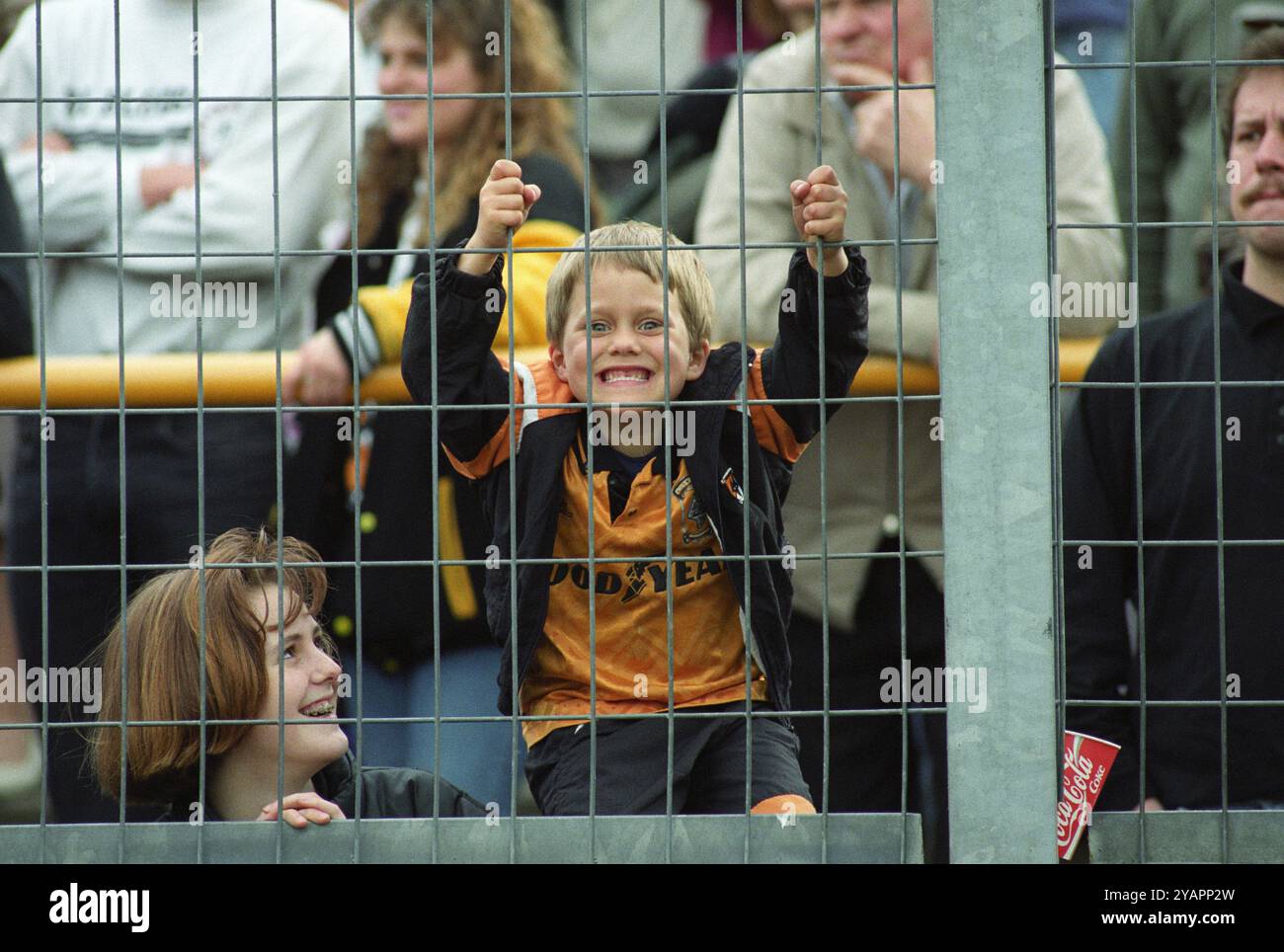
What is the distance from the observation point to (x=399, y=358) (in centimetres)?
436

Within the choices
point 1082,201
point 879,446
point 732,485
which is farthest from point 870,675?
point 732,485

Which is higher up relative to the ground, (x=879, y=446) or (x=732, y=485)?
(x=879, y=446)

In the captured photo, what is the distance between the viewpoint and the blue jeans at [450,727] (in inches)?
175

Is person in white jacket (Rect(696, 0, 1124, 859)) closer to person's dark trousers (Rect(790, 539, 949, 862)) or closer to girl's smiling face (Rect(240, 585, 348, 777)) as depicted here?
person's dark trousers (Rect(790, 539, 949, 862))

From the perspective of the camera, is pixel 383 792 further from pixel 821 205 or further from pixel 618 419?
pixel 821 205

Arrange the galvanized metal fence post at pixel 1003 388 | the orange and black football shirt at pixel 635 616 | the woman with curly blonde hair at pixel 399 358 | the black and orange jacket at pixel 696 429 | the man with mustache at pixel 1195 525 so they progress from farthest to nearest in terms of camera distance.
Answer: the woman with curly blonde hair at pixel 399 358 < the man with mustache at pixel 1195 525 < the orange and black football shirt at pixel 635 616 < the black and orange jacket at pixel 696 429 < the galvanized metal fence post at pixel 1003 388

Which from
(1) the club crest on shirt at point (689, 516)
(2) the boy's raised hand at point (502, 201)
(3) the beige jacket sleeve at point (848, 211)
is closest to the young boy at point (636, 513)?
(1) the club crest on shirt at point (689, 516)

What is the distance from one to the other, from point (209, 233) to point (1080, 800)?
274 cm

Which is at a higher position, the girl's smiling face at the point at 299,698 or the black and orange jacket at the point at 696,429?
the black and orange jacket at the point at 696,429

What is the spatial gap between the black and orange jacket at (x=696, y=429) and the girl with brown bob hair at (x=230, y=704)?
318mm

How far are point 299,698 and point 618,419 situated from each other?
2.44 feet

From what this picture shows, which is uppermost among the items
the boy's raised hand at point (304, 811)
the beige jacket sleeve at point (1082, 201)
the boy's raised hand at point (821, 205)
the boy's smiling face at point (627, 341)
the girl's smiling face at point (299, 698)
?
the beige jacket sleeve at point (1082, 201)

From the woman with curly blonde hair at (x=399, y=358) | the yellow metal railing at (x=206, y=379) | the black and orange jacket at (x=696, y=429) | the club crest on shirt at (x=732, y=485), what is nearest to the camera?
the black and orange jacket at (x=696, y=429)

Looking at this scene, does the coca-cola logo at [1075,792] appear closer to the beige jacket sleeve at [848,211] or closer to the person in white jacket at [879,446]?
the person in white jacket at [879,446]
